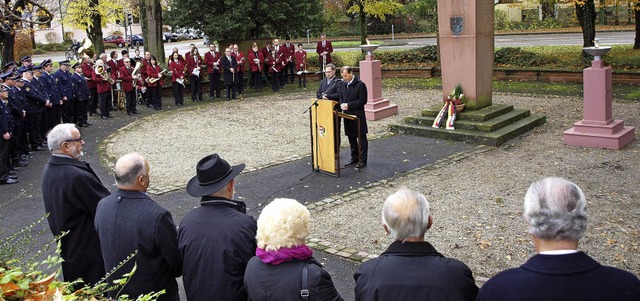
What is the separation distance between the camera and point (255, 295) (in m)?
3.78

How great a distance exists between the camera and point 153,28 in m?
25.6

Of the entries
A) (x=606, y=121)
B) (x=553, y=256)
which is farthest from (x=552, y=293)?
(x=606, y=121)

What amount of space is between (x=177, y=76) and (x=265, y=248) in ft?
59.6

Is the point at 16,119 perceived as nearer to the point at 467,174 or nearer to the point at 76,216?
the point at 76,216

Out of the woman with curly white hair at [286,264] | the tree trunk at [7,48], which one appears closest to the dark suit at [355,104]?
the woman with curly white hair at [286,264]

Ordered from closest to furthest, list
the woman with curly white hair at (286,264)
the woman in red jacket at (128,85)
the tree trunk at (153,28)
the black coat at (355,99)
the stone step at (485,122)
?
the woman with curly white hair at (286,264) → the black coat at (355,99) → the stone step at (485,122) → the woman in red jacket at (128,85) → the tree trunk at (153,28)

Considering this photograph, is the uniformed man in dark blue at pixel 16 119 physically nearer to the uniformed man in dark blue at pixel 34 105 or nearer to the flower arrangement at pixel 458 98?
the uniformed man in dark blue at pixel 34 105

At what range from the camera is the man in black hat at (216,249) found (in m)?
4.28

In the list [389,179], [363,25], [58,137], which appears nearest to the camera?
[58,137]

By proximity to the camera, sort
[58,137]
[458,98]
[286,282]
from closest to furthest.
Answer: [286,282], [58,137], [458,98]

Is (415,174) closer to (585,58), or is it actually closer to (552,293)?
(552,293)

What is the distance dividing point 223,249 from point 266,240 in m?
0.61

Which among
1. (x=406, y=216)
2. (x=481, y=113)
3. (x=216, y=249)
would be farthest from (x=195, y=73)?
(x=406, y=216)

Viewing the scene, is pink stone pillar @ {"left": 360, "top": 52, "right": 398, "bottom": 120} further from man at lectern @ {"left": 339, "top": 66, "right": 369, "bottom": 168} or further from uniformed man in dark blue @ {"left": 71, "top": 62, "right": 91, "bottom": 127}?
uniformed man in dark blue @ {"left": 71, "top": 62, "right": 91, "bottom": 127}
